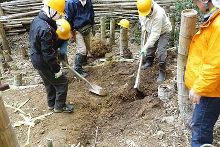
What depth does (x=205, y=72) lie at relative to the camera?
2541 millimetres

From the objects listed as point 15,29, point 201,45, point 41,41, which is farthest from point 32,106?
point 15,29

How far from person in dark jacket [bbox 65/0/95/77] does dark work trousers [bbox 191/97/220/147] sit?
3332mm

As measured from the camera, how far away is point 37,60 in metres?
4.14

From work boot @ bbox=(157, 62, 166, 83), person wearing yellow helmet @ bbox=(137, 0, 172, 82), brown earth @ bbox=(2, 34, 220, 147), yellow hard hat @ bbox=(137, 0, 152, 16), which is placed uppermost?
yellow hard hat @ bbox=(137, 0, 152, 16)

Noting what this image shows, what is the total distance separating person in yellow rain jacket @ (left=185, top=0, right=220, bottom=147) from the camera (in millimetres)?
2480

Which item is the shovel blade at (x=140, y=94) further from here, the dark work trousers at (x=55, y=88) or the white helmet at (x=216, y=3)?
the white helmet at (x=216, y=3)

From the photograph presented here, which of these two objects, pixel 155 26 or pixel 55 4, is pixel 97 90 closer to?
pixel 155 26

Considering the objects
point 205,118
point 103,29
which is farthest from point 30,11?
point 205,118

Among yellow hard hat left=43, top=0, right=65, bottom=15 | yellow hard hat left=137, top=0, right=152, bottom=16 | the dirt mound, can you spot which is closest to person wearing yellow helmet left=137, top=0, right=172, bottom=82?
yellow hard hat left=137, top=0, right=152, bottom=16

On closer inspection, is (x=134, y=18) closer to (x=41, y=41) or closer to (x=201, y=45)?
(x=41, y=41)

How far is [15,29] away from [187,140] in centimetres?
697

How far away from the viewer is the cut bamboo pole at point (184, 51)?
3.15m

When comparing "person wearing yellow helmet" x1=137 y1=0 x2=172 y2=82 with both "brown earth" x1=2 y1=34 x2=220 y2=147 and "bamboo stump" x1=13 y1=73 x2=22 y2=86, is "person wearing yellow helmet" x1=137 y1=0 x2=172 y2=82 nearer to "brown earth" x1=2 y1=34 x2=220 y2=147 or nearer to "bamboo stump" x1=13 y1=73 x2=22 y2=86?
"brown earth" x1=2 y1=34 x2=220 y2=147

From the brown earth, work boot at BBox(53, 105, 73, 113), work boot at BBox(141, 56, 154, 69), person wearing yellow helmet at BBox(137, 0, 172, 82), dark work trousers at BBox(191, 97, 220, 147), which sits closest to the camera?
dark work trousers at BBox(191, 97, 220, 147)
